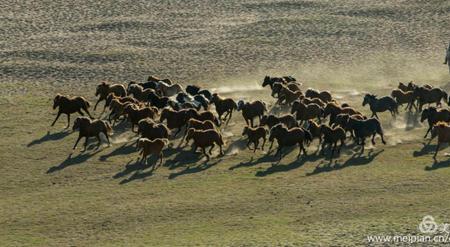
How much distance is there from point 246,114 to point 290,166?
203 inches

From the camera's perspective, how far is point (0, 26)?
2012 inches

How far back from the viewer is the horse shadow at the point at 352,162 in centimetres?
3109

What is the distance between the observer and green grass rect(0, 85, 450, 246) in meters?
26.2

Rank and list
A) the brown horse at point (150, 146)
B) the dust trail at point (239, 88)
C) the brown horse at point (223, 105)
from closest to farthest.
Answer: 1. the brown horse at point (150, 146)
2. the brown horse at point (223, 105)
3. the dust trail at point (239, 88)

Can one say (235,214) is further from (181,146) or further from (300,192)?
(181,146)

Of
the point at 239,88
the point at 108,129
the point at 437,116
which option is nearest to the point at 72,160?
the point at 108,129

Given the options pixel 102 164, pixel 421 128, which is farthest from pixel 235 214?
pixel 421 128

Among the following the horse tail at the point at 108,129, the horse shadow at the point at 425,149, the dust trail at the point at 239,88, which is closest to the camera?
the horse shadow at the point at 425,149

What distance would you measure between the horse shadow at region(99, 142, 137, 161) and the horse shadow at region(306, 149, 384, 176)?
673cm

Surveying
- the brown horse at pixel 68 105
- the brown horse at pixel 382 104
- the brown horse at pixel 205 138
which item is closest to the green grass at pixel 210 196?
the brown horse at pixel 205 138

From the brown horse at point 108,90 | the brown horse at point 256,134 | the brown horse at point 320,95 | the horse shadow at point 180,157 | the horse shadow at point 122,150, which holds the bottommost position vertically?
the horse shadow at point 180,157

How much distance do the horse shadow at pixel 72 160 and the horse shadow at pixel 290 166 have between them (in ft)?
20.6

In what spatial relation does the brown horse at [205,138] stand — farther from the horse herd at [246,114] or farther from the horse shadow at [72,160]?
the horse shadow at [72,160]

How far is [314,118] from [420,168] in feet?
20.3
